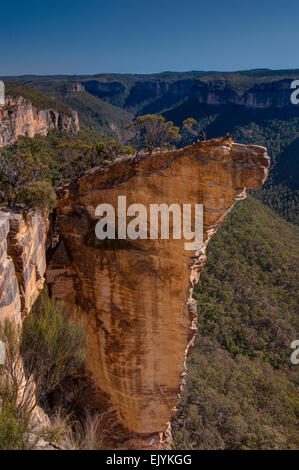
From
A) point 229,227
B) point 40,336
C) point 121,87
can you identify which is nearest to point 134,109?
point 121,87

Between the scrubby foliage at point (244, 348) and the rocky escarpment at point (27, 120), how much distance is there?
95.8 feet

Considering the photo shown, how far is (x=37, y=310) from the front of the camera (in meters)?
9.30

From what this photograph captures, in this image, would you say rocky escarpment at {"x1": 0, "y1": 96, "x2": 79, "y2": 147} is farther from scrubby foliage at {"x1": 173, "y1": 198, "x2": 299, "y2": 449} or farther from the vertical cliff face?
the vertical cliff face

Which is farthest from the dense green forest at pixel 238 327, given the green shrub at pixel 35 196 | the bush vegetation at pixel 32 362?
the bush vegetation at pixel 32 362

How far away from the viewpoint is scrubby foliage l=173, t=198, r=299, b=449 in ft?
49.6

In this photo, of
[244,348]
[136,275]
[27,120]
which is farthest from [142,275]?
[27,120]

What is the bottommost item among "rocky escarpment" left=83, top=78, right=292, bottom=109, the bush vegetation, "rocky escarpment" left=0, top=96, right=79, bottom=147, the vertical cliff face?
the bush vegetation

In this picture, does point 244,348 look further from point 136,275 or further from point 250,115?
point 250,115

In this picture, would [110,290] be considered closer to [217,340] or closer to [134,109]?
[217,340]

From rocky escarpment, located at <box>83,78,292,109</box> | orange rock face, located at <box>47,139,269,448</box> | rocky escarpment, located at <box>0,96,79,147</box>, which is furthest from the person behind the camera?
rocky escarpment, located at <box>83,78,292,109</box>

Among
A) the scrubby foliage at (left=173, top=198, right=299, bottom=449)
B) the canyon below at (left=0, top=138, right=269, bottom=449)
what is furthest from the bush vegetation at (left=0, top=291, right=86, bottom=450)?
the scrubby foliage at (left=173, top=198, right=299, bottom=449)

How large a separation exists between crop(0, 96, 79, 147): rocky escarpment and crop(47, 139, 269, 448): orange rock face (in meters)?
32.4

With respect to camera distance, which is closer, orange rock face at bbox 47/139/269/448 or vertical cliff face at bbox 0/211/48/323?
vertical cliff face at bbox 0/211/48/323

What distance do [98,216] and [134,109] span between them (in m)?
185
